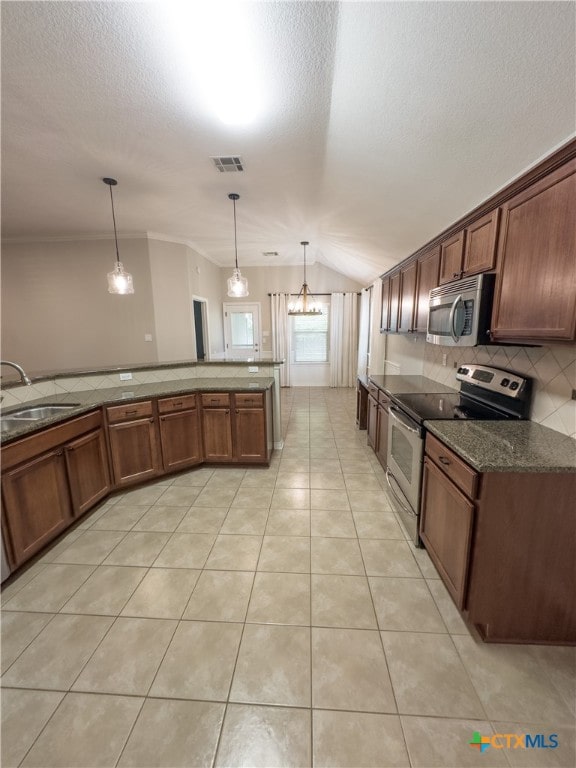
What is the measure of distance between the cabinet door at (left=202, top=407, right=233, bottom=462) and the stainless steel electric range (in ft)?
5.41

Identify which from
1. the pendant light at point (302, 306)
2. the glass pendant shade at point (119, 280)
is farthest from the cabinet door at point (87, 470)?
the pendant light at point (302, 306)

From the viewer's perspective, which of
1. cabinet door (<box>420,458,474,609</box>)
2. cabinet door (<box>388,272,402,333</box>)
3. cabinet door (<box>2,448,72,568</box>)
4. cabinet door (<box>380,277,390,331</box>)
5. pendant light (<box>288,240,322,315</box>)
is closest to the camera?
cabinet door (<box>420,458,474,609</box>)

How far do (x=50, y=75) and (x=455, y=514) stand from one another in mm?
2968

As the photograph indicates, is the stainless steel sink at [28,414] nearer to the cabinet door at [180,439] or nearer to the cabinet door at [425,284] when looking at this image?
the cabinet door at [180,439]

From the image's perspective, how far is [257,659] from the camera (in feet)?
4.43

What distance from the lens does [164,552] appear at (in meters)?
2.00

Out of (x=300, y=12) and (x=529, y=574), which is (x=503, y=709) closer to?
(x=529, y=574)

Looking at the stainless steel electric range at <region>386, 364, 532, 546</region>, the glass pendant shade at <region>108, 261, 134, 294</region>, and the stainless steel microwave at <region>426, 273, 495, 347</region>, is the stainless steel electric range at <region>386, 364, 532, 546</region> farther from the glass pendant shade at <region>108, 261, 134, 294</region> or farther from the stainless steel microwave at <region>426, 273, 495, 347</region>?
the glass pendant shade at <region>108, 261, 134, 294</region>

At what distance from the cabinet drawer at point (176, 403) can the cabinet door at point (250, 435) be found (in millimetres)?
475

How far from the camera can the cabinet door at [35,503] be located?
1.75 m

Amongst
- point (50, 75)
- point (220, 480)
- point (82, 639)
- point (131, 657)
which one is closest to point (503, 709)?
point (131, 657)

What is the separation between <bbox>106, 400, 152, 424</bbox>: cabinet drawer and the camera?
2.57 meters

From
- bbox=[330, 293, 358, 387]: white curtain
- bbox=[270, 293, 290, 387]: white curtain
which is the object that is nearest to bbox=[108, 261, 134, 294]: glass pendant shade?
bbox=[270, 293, 290, 387]: white curtain

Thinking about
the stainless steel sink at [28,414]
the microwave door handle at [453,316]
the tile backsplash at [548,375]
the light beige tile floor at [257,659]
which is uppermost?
the microwave door handle at [453,316]
